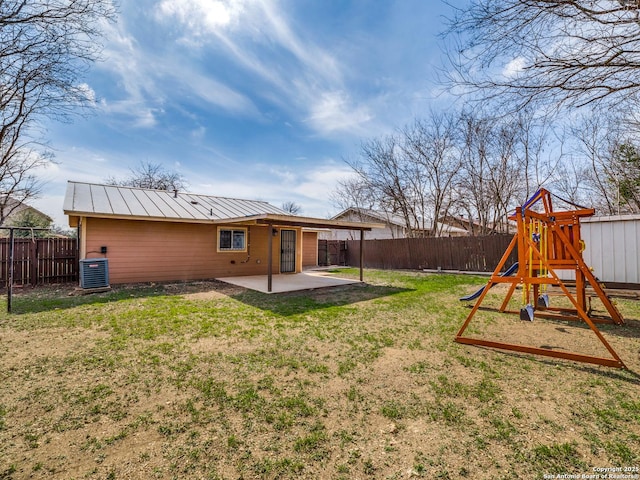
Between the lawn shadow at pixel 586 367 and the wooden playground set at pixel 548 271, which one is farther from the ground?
the wooden playground set at pixel 548 271

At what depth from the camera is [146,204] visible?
390 inches

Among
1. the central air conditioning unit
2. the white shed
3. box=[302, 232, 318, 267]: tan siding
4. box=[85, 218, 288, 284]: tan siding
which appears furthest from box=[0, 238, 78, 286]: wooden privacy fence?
the white shed

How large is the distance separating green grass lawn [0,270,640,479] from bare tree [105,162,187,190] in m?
23.3

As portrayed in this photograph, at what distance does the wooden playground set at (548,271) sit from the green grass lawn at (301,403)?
0.19m

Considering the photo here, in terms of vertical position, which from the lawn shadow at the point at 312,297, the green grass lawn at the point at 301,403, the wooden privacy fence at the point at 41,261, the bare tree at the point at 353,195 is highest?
the bare tree at the point at 353,195

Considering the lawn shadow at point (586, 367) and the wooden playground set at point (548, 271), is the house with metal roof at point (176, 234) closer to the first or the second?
the wooden playground set at point (548, 271)

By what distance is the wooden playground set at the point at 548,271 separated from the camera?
135 inches

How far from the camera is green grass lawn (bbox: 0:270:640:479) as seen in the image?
1.81 metres

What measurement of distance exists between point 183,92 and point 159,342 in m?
9.11

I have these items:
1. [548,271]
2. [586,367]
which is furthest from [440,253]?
[586,367]

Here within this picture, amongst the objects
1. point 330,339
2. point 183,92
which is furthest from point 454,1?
point 183,92

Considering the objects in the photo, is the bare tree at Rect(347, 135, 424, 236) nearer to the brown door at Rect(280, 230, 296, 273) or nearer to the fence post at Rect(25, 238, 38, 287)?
the brown door at Rect(280, 230, 296, 273)

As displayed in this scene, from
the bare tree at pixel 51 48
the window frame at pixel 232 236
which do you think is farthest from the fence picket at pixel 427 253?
the bare tree at pixel 51 48

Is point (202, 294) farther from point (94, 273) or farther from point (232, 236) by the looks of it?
point (232, 236)
